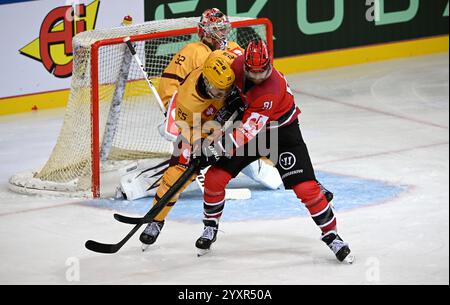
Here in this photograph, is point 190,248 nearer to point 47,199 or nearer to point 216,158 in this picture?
point 216,158

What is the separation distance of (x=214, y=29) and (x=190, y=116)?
870mm

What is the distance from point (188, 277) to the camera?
5734 mm

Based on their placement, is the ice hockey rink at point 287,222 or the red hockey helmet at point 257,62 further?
the ice hockey rink at point 287,222

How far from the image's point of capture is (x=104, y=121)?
24.6ft

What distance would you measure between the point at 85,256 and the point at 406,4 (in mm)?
5409

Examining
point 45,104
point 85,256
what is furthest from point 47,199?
point 45,104

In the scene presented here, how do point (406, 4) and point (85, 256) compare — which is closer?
point (85, 256)

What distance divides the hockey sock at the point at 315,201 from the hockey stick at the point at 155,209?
1.69 ft

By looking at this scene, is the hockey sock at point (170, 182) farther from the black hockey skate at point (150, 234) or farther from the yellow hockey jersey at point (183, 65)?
the yellow hockey jersey at point (183, 65)

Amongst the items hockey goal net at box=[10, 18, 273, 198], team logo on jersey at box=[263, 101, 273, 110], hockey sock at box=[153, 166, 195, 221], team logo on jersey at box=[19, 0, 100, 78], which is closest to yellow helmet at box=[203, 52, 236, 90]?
team logo on jersey at box=[263, 101, 273, 110]

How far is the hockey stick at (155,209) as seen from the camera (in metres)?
5.91

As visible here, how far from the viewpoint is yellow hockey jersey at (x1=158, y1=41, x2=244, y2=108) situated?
22.2 feet

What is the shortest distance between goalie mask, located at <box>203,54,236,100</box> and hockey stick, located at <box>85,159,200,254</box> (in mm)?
408

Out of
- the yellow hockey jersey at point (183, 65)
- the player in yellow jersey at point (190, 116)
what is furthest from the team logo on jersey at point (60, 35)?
the player in yellow jersey at point (190, 116)
